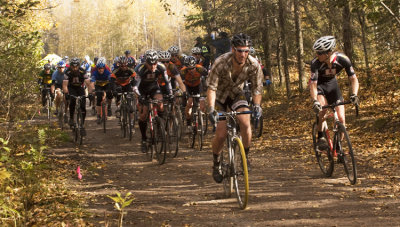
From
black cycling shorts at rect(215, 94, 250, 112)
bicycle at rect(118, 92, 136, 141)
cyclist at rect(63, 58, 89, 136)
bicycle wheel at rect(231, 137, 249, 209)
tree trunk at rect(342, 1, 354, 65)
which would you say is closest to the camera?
bicycle wheel at rect(231, 137, 249, 209)

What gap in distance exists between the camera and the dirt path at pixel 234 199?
256 inches

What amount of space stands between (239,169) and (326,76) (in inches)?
103

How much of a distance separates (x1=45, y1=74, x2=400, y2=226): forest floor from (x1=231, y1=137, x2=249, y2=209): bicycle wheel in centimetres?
17

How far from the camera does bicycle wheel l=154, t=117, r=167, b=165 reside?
11047 millimetres

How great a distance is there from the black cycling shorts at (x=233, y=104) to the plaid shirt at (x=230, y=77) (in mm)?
64

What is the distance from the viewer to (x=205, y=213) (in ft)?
22.7

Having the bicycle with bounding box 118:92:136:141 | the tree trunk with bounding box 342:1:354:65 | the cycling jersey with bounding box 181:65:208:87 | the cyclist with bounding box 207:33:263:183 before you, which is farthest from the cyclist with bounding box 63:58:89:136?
the tree trunk with bounding box 342:1:354:65

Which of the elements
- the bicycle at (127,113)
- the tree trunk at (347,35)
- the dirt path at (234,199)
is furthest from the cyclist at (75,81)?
the tree trunk at (347,35)

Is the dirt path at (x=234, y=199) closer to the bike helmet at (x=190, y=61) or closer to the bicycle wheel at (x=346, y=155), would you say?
the bicycle wheel at (x=346, y=155)

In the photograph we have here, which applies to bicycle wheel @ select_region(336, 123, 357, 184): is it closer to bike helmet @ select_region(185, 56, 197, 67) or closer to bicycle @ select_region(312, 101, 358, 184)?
bicycle @ select_region(312, 101, 358, 184)

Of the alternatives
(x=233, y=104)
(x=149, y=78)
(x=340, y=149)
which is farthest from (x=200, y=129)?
(x=233, y=104)

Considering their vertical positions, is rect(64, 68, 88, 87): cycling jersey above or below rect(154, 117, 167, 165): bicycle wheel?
above

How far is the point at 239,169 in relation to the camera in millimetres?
7145

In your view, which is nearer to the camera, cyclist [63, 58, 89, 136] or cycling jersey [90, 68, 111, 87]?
cyclist [63, 58, 89, 136]
